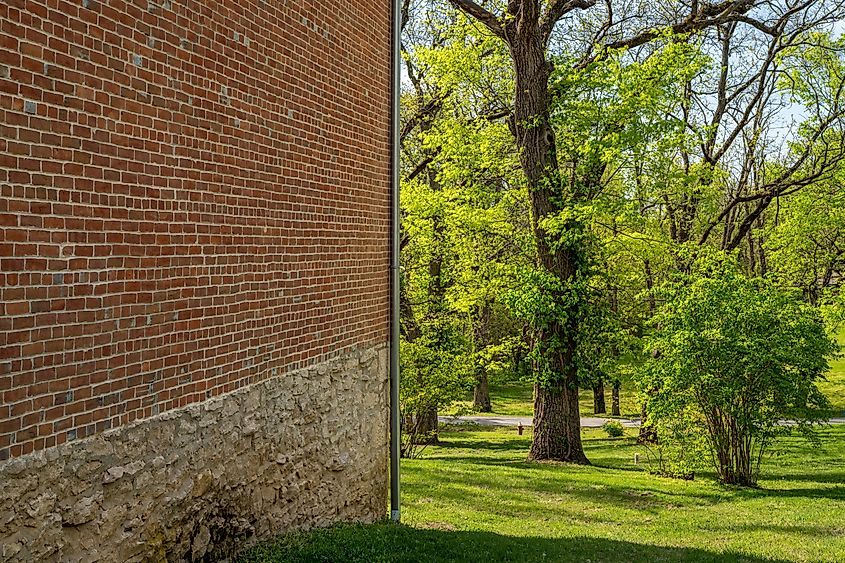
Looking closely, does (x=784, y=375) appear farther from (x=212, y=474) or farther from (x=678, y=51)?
(x=212, y=474)

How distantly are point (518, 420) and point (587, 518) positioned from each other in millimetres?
21354

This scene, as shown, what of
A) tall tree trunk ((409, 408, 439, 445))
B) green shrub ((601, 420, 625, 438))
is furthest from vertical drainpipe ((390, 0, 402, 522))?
green shrub ((601, 420, 625, 438))

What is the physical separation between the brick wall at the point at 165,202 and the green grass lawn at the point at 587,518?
198 centimetres

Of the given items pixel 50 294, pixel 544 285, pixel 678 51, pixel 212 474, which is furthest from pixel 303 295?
pixel 678 51

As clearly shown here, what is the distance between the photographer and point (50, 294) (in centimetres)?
463

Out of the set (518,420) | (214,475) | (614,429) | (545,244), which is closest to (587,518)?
(545,244)

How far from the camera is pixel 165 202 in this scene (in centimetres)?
579

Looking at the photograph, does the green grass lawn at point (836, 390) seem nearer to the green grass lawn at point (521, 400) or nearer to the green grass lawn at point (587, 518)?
the green grass lawn at point (521, 400)

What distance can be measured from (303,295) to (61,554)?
12.4ft

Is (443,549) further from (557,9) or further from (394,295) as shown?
(557,9)

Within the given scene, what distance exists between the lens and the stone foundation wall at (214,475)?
4.66m

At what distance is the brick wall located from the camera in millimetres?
4469

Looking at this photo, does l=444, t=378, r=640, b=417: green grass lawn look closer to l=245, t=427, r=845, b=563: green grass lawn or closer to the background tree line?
the background tree line

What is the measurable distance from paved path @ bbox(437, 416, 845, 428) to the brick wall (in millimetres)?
24713
